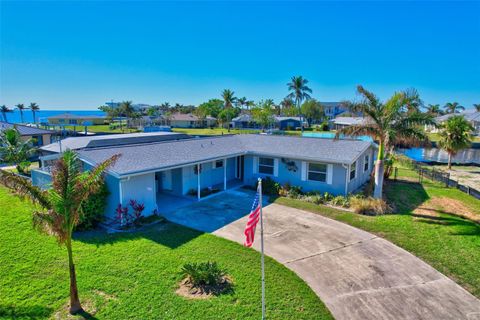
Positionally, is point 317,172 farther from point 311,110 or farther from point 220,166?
point 311,110

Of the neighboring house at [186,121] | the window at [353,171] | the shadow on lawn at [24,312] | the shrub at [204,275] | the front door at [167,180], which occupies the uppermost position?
the neighboring house at [186,121]

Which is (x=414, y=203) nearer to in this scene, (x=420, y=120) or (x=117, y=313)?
(x=420, y=120)

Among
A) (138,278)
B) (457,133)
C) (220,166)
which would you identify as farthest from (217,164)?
(457,133)

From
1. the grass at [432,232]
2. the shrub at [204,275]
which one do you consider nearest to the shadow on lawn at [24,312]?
the shrub at [204,275]

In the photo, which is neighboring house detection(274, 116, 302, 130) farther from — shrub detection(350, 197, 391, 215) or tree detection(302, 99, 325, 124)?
shrub detection(350, 197, 391, 215)

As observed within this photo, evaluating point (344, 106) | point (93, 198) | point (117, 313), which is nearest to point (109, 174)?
point (93, 198)

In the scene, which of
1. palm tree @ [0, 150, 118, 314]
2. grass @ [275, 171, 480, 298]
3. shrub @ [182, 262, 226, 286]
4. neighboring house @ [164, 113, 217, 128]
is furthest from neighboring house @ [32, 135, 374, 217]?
neighboring house @ [164, 113, 217, 128]

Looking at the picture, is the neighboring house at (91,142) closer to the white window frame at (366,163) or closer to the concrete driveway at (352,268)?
the concrete driveway at (352,268)

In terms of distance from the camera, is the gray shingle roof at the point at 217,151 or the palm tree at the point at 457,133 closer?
the gray shingle roof at the point at 217,151
